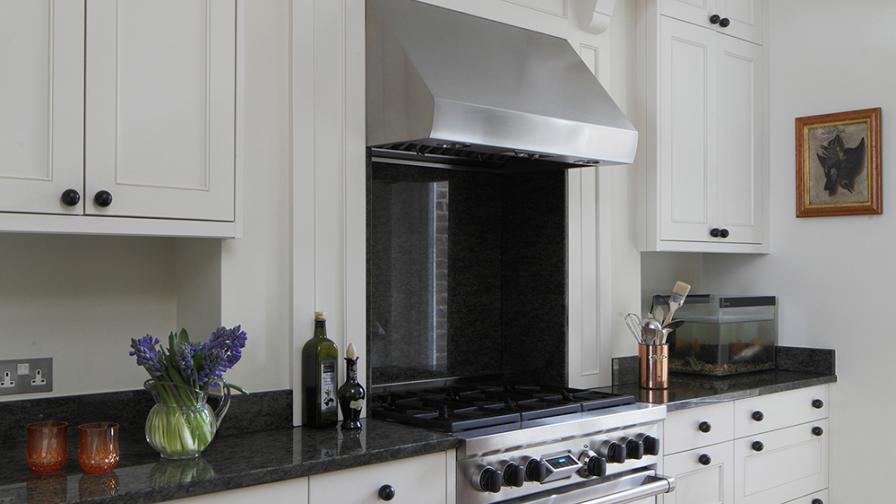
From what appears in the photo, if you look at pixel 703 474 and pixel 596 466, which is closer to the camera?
pixel 596 466

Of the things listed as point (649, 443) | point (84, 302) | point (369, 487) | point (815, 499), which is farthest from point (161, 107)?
point (815, 499)

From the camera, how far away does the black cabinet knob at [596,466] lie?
2490 mm

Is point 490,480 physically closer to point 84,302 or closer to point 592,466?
point 592,466

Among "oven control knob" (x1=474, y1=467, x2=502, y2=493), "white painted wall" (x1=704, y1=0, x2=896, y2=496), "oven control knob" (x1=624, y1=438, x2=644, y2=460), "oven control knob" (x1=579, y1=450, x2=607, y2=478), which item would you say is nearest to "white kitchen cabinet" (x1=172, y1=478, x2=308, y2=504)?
"oven control knob" (x1=474, y1=467, x2=502, y2=493)

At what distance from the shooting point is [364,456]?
6.61 ft

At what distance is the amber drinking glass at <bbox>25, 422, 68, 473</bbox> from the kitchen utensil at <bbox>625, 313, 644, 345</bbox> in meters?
2.11

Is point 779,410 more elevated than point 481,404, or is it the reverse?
point 481,404

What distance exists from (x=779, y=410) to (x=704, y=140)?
1.15 metres

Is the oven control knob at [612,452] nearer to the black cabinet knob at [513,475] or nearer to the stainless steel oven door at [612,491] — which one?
the stainless steel oven door at [612,491]

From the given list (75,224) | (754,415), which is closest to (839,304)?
(754,415)

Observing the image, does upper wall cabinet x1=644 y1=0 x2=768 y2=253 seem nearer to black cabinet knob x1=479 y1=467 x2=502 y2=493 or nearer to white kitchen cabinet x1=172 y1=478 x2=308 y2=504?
black cabinet knob x1=479 y1=467 x2=502 y2=493

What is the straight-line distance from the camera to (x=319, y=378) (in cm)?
233

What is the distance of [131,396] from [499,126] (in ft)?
4.14

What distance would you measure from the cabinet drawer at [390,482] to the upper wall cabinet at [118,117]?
67 cm
